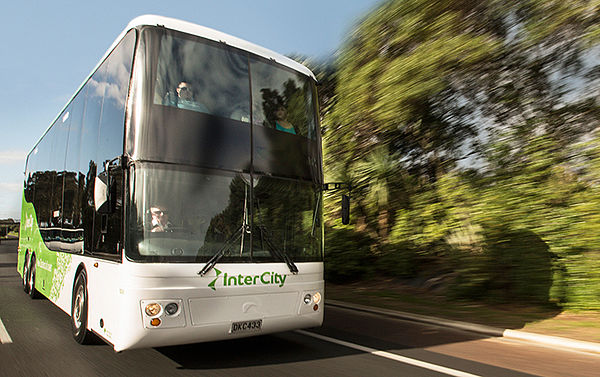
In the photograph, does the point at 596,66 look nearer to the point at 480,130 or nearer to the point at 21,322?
the point at 480,130

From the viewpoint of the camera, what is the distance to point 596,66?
32.4 ft

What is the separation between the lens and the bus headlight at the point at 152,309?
17.1 feet

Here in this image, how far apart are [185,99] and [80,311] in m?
3.32

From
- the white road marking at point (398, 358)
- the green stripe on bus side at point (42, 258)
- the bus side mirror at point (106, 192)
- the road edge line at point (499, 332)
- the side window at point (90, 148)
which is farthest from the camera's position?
→ the green stripe on bus side at point (42, 258)

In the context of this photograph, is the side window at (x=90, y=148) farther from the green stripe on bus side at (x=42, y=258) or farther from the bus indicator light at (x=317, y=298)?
the bus indicator light at (x=317, y=298)

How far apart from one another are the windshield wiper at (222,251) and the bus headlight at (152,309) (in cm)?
56

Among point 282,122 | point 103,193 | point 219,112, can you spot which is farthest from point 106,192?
point 282,122

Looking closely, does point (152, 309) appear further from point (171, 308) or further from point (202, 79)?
point (202, 79)

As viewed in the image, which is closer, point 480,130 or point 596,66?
point 596,66

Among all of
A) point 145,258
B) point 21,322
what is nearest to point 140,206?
point 145,258

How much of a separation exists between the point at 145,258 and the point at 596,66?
9299 millimetres

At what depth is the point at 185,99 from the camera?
5750mm

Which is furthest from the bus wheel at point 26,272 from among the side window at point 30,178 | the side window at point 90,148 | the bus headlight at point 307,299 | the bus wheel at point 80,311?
the bus headlight at point 307,299

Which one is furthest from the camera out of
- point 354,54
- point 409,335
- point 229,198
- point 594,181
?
point 354,54
